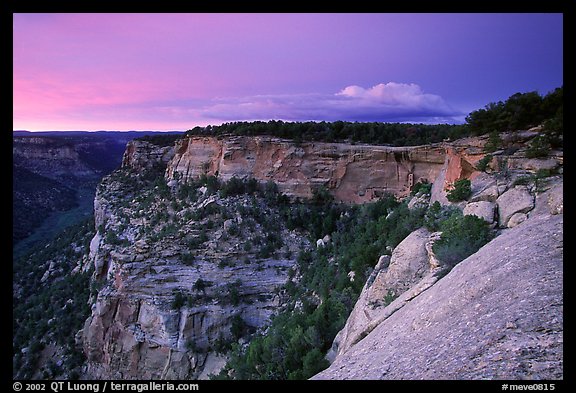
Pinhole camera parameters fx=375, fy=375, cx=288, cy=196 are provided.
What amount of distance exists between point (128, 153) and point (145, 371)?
2067 centimetres

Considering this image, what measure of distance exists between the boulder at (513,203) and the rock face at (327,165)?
28.3 ft

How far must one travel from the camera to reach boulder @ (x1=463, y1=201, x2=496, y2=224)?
23.2ft

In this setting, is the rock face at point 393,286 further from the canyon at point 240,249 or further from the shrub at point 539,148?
the shrub at point 539,148

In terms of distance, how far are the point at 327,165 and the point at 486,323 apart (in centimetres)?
1501

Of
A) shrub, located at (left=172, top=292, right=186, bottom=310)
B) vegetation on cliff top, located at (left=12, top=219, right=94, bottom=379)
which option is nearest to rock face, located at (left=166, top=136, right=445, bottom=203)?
shrub, located at (left=172, top=292, right=186, bottom=310)

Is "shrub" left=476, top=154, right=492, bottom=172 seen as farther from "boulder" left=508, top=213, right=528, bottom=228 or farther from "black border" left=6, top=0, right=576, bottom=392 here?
"black border" left=6, top=0, right=576, bottom=392

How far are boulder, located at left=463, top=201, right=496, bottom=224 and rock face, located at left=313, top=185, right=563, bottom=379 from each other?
1044 mm

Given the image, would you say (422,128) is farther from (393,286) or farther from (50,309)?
(50,309)

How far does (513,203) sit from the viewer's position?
7.00m

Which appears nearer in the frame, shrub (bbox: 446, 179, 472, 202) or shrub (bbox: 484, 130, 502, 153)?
shrub (bbox: 446, 179, 472, 202)

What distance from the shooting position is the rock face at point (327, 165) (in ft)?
55.4

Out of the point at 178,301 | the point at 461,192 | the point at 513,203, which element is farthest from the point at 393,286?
the point at 178,301
